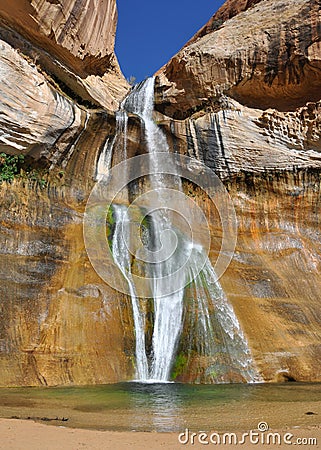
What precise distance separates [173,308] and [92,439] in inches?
339

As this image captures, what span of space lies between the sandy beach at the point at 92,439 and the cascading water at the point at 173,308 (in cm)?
668

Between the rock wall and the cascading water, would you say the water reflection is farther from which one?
the rock wall

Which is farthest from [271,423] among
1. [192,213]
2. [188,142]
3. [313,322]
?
[188,142]

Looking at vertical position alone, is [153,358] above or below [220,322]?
below

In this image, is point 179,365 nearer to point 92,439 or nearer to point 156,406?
point 156,406

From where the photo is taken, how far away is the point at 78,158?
18.4 m

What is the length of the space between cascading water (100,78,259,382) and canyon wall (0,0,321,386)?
1.37ft

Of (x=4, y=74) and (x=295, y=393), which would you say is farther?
(x=4, y=74)

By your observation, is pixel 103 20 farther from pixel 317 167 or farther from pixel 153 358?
pixel 153 358

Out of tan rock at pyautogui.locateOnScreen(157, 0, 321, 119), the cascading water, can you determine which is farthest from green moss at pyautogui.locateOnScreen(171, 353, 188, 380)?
tan rock at pyautogui.locateOnScreen(157, 0, 321, 119)

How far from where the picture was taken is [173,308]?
14.0 meters

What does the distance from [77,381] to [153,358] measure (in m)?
2.36

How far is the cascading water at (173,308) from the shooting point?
12680 mm

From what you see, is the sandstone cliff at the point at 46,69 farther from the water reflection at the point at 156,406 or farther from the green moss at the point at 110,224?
the water reflection at the point at 156,406
